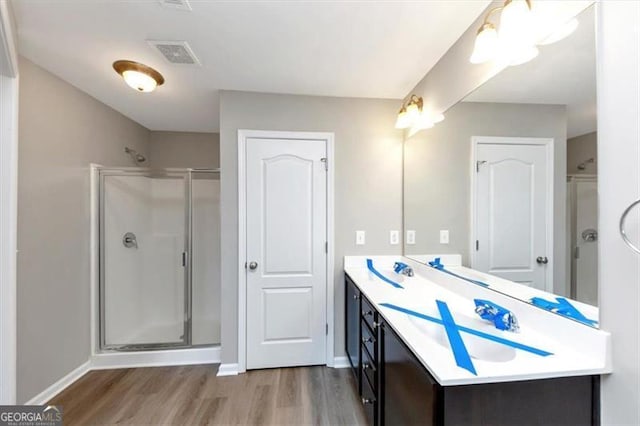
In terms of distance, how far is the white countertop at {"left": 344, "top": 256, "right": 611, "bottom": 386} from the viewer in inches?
33.2

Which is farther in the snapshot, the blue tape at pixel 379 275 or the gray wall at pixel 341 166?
the gray wall at pixel 341 166

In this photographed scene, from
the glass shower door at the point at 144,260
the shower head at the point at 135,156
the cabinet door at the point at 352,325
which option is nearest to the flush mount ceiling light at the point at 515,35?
the cabinet door at the point at 352,325

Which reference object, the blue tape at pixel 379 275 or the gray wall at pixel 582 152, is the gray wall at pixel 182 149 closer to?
the blue tape at pixel 379 275

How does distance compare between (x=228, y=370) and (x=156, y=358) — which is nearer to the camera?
(x=228, y=370)

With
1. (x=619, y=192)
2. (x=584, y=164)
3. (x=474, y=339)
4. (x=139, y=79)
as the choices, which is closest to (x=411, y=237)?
(x=474, y=339)

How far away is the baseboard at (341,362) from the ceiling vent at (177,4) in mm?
2715

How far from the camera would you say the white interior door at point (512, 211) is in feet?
3.85

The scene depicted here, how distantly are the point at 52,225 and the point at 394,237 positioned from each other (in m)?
2.80

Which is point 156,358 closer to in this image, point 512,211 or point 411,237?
point 411,237

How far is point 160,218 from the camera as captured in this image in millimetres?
2859

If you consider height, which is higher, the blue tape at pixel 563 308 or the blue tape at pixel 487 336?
the blue tape at pixel 563 308

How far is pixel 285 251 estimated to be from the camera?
2318 millimetres

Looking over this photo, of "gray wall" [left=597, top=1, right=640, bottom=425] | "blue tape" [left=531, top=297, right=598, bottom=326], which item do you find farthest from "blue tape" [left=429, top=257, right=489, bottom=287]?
"gray wall" [left=597, top=1, right=640, bottom=425]

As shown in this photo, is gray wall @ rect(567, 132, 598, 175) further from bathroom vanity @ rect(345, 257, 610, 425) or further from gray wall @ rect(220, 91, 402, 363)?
gray wall @ rect(220, 91, 402, 363)
